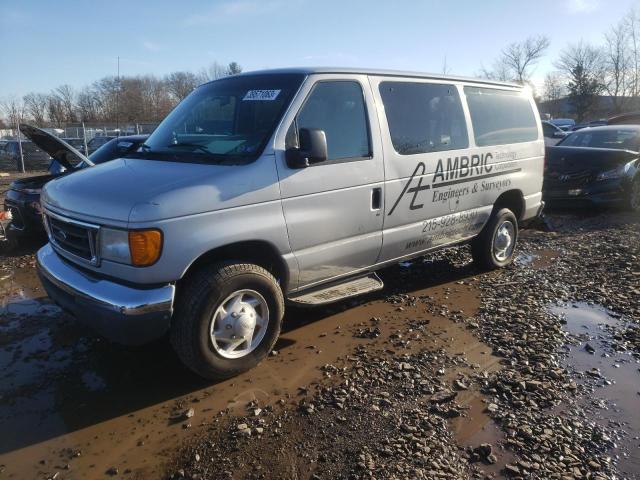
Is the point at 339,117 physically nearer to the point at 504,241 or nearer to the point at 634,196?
the point at 504,241

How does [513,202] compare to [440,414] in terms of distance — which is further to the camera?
[513,202]

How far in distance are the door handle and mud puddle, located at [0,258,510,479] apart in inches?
44.0

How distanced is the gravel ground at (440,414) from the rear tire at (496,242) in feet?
3.25

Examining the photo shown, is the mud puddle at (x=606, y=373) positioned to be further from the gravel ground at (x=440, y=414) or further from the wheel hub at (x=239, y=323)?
the wheel hub at (x=239, y=323)

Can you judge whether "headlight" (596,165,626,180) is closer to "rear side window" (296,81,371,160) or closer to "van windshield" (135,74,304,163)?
"rear side window" (296,81,371,160)

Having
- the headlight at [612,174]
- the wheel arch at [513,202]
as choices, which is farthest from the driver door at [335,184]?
the headlight at [612,174]

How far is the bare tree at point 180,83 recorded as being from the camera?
60.0 metres

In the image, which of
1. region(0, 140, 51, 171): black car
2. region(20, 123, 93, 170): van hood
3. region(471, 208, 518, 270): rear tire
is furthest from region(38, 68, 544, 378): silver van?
region(0, 140, 51, 171): black car

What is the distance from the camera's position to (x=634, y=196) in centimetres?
925

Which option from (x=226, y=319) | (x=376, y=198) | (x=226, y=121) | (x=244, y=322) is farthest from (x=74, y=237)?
(x=376, y=198)

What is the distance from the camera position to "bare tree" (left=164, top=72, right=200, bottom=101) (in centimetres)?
5996

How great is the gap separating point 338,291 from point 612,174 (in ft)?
24.4

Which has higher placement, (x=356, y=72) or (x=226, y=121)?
(x=356, y=72)

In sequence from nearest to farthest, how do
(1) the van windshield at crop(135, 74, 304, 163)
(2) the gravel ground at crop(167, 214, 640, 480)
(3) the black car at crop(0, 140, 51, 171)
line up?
(2) the gravel ground at crop(167, 214, 640, 480) < (1) the van windshield at crop(135, 74, 304, 163) < (3) the black car at crop(0, 140, 51, 171)
